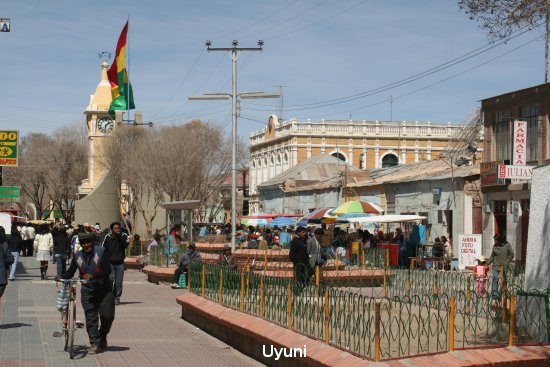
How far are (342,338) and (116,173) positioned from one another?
53.3m

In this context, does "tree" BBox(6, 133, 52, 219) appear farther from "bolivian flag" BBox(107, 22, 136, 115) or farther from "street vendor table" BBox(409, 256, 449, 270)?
"street vendor table" BBox(409, 256, 449, 270)

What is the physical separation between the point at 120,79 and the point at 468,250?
34.3 m

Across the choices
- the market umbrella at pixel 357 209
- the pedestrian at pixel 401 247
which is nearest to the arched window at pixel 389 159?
the pedestrian at pixel 401 247

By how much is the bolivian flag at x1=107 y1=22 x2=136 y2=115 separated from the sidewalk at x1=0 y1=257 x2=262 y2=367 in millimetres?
37892

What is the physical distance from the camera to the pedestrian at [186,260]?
2327 cm

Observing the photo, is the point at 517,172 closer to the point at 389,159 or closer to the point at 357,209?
the point at 357,209

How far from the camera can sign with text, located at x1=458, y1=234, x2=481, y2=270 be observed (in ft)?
96.5

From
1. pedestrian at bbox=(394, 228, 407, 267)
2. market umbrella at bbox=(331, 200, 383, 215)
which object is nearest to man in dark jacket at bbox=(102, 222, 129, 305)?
market umbrella at bbox=(331, 200, 383, 215)

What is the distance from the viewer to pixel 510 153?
3562cm

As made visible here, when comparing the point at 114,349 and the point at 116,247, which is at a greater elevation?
the point at 116,247

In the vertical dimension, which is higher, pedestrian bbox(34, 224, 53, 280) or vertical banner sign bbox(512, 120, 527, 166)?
vertical banner sign bbox(512, 120, 527, 166)

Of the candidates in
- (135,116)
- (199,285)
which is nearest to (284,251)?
(199,285)

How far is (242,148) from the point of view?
7456 cm

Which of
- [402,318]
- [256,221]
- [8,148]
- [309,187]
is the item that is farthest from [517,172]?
[309,187]
